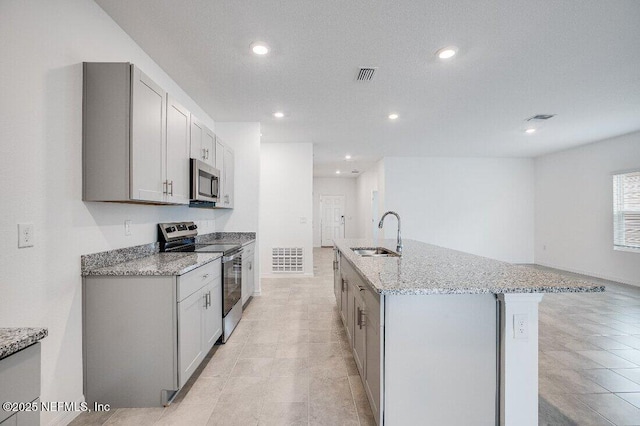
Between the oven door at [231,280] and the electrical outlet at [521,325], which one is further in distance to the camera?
the oven door at [231,280]

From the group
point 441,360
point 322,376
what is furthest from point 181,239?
point 441,360

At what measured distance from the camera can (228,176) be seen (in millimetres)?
3969

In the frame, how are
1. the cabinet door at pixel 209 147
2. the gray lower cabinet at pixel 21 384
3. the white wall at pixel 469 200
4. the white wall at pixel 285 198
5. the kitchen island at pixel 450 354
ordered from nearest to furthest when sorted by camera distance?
the gray lower cabinet at pixel 21 384 → the kitchen island at pixel 450 354 → the cabinet door at pixel 209 147 → the white wall at pixel 285 198 → the white wall at pixel 469 200

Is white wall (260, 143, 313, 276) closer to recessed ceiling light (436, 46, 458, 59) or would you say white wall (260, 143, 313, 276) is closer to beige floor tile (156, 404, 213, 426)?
recessed ceiling light (436, 46, 458, 59)

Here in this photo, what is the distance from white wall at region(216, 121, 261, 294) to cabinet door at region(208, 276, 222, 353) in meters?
1.77

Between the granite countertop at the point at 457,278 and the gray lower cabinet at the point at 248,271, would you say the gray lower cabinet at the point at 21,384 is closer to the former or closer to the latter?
the granite countertop at the point at 457,278

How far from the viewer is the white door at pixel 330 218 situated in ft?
35.1

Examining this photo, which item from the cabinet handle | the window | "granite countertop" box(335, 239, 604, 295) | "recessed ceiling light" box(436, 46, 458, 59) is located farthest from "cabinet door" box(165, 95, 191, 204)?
the window

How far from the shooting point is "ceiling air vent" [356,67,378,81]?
2.75 m

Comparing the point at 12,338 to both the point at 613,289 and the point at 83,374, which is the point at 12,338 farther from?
the point at 613,289

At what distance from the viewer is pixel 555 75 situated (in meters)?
2.90

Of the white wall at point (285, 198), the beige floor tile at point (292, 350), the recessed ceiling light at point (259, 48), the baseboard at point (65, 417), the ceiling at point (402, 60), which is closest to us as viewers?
the baseboard at point (65, 417)

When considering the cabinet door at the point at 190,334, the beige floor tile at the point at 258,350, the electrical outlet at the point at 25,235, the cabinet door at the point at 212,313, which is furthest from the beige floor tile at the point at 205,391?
the electrical outlet at the point at 25,235

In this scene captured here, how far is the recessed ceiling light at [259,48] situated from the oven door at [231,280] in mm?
1857
